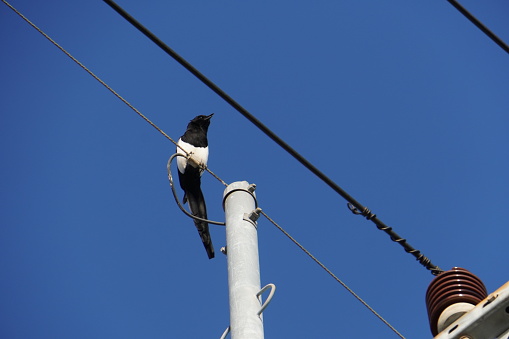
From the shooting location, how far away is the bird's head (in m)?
7.89

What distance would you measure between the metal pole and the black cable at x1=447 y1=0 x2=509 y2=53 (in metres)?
1.29

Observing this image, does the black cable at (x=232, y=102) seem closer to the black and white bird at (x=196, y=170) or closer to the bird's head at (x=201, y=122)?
the black and white bird at (x=196, y=170)

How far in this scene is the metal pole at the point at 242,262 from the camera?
9.32ft

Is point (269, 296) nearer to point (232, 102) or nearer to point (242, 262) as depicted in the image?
point (242, 262)

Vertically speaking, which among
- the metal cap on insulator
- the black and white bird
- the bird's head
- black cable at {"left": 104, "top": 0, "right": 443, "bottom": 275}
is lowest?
the metal cap on insulator

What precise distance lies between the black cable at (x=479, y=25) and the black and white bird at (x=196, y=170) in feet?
6.14

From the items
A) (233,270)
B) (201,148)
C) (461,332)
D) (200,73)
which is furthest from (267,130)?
(201,148)

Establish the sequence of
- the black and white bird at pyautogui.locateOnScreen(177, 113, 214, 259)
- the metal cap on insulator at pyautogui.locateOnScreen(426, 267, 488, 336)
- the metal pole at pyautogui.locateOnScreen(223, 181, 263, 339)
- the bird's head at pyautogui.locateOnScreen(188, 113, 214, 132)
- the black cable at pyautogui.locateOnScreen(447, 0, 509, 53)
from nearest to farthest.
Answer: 1. the metal pole at pyautogui.locateOnScreen(223, 181, 263, 339)
2. the metal cap on insulator at pyautogui.locateOnScreen(426, 267, 488, 336)
3. the black cable at pyautogui.locateOnScreen(447, 0, 509, 53)
4. the black and white bird at pyautogui.locateOnScreen(177, 113, 214, 259)
5. the bird's head at pyautogui.locateOnScreen(188, 113, 214, 132)

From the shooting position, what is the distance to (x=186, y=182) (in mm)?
6121

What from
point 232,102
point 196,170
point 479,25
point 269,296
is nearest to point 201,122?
point 196,170

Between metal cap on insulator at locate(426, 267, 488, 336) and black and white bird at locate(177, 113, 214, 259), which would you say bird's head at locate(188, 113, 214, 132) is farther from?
metal cap on insulator at locate(426, 267, 488, 336)

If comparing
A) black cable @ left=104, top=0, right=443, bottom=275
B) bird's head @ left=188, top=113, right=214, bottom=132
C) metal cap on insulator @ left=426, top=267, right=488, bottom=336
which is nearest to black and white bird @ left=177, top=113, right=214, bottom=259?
bird's head @ left=188, top=113, right=214, bottom=132

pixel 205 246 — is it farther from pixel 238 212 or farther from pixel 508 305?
pixel 508 305

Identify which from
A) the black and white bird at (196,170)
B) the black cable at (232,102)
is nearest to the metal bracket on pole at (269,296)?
the black cable at (232,102)
